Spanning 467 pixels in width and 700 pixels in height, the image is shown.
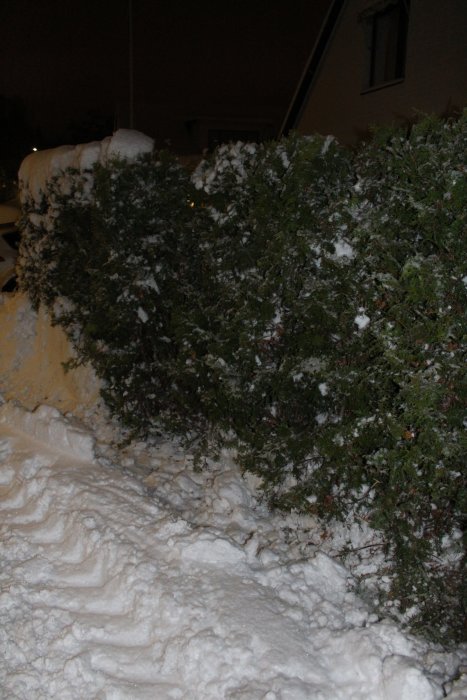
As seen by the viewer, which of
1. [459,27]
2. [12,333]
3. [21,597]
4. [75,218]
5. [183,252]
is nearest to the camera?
[21,597]

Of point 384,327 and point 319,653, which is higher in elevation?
point 384,327

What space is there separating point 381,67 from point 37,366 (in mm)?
9671

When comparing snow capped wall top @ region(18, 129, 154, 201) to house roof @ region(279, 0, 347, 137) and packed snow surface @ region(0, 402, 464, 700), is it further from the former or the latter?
house roof @ region(279, 0, 347, 137)

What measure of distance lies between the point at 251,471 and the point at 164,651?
1562 millimetres

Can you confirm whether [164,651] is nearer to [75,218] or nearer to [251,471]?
[251,471]

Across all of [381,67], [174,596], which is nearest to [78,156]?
[174,596]

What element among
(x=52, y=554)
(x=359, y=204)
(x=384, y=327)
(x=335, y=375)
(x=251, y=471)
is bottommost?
(x=52, y=554)

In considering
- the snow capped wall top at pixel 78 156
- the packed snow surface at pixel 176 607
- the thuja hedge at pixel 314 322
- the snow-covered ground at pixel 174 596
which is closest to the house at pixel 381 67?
the snow capped wall top at pixel 78 156

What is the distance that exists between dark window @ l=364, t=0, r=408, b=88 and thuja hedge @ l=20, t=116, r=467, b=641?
28.7 feet

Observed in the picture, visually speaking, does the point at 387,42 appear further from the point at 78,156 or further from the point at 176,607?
the point at 176,607

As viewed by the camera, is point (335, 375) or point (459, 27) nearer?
point (335, 375)

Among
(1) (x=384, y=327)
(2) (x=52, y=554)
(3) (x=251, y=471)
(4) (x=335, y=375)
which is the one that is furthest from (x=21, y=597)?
(1) (x=384, y=327)

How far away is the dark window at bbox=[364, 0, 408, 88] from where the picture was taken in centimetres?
1183

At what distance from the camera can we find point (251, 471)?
14.6 ft
